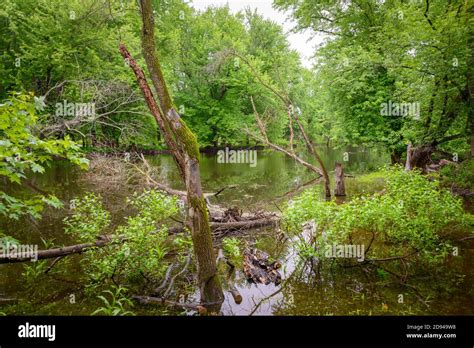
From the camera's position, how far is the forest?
200 inches

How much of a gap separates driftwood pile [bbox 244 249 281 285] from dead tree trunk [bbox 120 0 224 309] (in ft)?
→ 4.18

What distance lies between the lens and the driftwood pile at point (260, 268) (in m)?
6.31

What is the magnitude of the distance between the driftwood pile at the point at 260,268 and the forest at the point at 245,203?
0.05m

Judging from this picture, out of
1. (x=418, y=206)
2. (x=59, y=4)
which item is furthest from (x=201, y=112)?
(x=418, y=206)

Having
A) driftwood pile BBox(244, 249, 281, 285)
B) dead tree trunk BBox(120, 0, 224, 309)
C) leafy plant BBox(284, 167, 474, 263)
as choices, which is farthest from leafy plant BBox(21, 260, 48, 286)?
leafy plant BBox(284, 167, 474, 263)

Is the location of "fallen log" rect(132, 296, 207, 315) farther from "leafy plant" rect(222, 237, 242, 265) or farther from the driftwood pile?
"leafy plant" rect(222, 237, 242, 265)

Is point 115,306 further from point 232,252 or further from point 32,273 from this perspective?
point 232,252

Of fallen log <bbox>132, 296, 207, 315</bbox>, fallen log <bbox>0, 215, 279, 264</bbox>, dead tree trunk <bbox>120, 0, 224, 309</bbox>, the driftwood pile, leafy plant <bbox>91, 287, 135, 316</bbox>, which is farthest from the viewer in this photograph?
the driftwood pile

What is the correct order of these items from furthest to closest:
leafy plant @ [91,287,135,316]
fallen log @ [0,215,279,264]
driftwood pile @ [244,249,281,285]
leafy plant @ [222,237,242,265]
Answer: leafy plant @ [222,237,242,265]
driftwood pile @ [244,249,281,285]
fallen log @ [0,215,279,264]
leafy plant @ [91,287,135,316]

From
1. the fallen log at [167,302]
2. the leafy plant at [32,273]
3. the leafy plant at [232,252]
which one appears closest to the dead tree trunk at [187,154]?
the fallen log at [167,302]

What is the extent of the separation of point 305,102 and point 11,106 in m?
42.7

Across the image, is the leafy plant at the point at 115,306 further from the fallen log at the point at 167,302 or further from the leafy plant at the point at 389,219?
the leafy plant at the point at 389,219

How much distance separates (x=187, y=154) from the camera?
490 cm

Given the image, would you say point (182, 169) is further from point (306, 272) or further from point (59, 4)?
point (59, 4)
